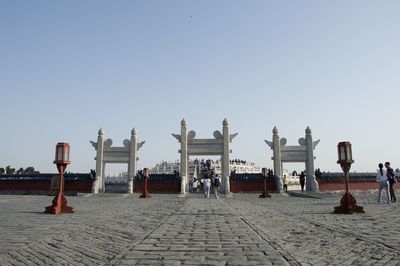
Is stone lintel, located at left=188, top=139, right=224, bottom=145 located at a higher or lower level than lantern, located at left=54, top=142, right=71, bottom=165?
higher

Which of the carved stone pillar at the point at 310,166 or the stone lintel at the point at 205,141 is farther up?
the stone lintel at the point at 205,141

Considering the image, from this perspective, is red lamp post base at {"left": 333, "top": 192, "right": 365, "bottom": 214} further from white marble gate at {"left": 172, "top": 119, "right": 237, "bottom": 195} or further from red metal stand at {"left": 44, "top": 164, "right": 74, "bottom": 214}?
white marble gate at {"left": 172, "top": 119, "right": 237, "bottom": 195}

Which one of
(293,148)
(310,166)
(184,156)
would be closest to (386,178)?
(310,166)

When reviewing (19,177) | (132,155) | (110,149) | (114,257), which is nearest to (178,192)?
(132,155)

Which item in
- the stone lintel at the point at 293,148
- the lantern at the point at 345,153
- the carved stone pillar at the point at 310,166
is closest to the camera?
the lantern at the point at 345,153

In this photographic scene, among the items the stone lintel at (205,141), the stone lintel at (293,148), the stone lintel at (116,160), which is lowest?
the stone lintel at (116,160)

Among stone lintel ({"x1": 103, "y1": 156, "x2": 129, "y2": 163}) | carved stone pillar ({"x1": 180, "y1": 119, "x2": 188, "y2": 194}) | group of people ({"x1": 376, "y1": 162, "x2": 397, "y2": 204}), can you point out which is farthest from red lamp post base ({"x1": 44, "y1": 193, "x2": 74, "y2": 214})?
stone lintel ({"x1": 103, "y1": 156, "x2": 129, "y2": 163})

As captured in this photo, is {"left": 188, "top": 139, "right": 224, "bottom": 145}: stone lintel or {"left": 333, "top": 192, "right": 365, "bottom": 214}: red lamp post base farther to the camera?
{"left": 188, "top": 139, "right": 224, "bottom": 145}: stone lintel

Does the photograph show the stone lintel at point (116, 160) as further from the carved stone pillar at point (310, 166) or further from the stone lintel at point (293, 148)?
the carved stone pillar at point (310, 166)

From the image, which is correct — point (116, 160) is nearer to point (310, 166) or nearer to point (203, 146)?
point (203, 146)

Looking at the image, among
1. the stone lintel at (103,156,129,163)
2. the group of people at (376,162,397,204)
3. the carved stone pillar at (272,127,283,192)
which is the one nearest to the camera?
the group of people at (376,162,397,204)

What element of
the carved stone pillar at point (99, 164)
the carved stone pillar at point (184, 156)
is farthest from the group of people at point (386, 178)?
the carved stone pillar at point (99, 164)

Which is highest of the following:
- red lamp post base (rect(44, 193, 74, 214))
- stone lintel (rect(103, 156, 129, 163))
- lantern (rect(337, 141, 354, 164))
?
stone lintel (rect(103, 156, 129, 163))

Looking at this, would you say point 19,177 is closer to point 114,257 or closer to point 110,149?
point 110,149
